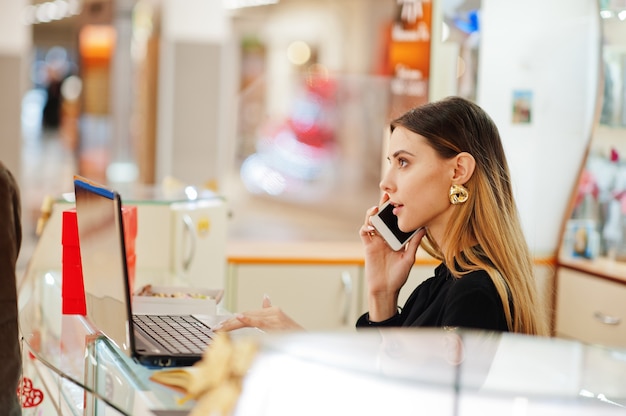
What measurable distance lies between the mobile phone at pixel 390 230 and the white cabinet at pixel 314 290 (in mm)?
2675

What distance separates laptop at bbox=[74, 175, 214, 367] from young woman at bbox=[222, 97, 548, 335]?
6.4 inches

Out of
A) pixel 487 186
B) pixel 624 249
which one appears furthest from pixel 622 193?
pixel 487 186

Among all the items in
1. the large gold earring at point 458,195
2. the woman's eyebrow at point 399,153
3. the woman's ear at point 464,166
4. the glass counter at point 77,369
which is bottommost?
the glass counter at point 77,369

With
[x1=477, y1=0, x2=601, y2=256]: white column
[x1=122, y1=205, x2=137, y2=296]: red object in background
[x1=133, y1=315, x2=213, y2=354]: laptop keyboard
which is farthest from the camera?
[x1=477, y1=0, x2=601, y2=256]: white column

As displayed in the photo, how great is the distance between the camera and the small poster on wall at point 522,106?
5.67 meters

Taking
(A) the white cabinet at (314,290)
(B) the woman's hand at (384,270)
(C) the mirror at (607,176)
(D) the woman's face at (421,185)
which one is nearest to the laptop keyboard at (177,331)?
(B) the woman's hand at (384,270)

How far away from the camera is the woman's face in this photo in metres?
2.47

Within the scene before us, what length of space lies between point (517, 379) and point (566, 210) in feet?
14.6

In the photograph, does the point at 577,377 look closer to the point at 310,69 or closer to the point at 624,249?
the point at 624,249

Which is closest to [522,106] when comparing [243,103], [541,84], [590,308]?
[541,84]

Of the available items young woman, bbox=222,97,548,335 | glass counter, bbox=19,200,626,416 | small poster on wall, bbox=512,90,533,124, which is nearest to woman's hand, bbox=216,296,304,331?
young woman, bbox=222,97,548,335

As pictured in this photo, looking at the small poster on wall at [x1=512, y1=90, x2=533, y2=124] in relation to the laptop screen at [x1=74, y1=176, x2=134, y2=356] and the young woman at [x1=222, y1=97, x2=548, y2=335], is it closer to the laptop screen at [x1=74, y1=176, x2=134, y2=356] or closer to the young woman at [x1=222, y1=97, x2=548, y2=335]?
the young woman at [x1=222, y1=97, x2=548, y2=335]

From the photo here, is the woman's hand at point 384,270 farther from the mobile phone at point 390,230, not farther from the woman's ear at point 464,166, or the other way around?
the woman's ear at point 464,166

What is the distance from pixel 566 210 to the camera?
5855 mm
